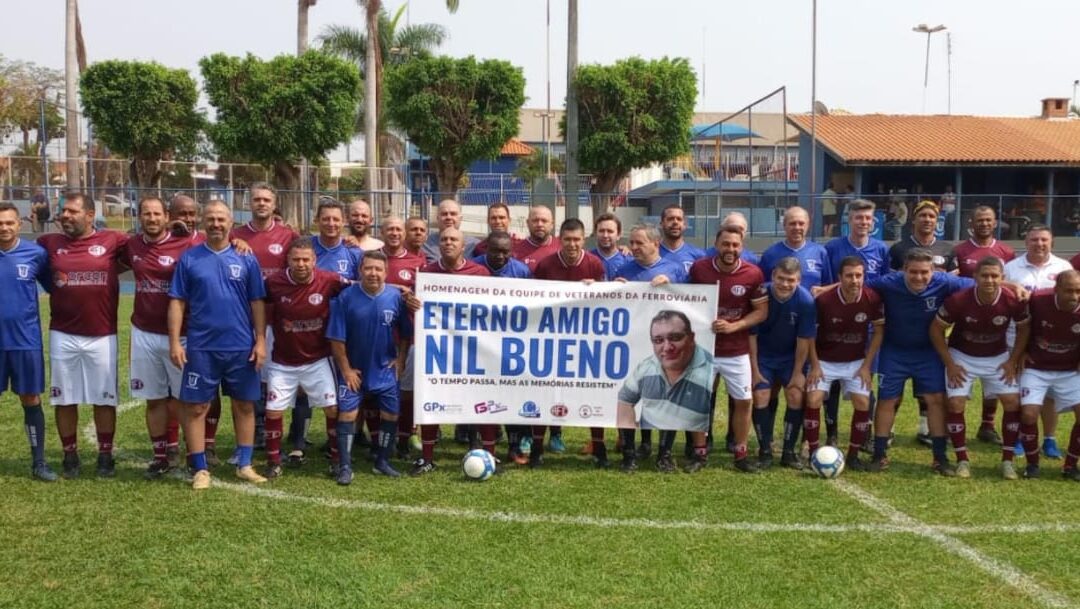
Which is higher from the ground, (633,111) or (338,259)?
(633,111)

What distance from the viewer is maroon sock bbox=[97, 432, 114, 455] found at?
6641 mm

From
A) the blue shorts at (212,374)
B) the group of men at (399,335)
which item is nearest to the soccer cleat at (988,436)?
the group of men at (399,335)

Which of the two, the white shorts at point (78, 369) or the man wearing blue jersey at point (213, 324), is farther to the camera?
the white shorts at point (78, 369)

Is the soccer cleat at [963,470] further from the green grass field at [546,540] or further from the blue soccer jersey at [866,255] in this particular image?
the blue soccer jersey at [866,255]

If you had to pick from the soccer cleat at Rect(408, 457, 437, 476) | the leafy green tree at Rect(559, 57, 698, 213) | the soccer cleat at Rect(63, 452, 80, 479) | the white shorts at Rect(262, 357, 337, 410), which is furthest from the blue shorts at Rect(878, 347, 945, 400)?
the leafy green tree at Rect(559, 57, 698, 213)

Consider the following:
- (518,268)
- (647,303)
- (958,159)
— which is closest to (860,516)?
(647,303)

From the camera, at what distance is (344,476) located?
6.45 metres

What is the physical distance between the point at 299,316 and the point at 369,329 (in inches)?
20.1

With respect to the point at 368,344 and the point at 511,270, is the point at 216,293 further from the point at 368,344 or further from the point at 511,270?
the point at 511,270

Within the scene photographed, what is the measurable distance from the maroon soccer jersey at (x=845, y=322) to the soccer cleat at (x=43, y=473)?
576cm

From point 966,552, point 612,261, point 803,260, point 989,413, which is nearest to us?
point 966,552

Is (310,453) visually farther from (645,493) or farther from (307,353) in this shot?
(645,493)

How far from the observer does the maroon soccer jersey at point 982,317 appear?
6648 mm

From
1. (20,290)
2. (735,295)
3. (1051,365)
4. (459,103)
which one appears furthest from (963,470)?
(459,103)
